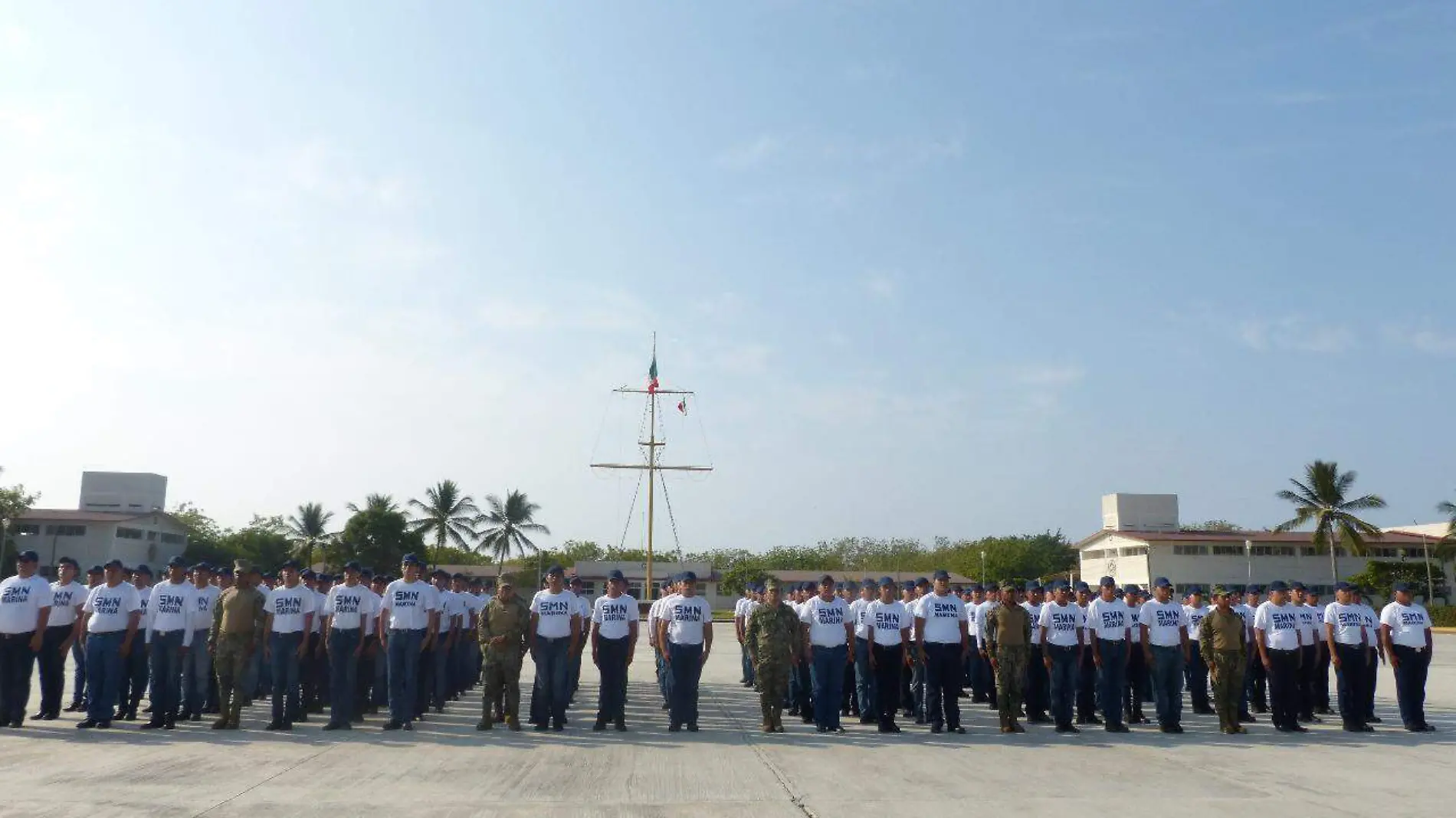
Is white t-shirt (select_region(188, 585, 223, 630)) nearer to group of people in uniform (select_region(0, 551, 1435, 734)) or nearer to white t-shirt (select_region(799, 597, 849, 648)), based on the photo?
group of people in uniform (select_region(0, 551, 1435, 734))

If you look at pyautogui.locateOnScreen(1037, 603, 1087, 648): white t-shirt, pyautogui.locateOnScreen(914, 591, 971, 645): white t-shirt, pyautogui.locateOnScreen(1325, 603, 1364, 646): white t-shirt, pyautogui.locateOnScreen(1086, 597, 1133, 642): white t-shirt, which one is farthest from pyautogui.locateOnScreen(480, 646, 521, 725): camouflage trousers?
pyautogui.locateOnScreen(1325, 603, 1364, 646): white t-shirt

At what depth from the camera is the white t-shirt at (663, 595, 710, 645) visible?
1080cm

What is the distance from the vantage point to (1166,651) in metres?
11.5

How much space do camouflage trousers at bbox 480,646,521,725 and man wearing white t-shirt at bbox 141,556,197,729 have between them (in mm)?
3278

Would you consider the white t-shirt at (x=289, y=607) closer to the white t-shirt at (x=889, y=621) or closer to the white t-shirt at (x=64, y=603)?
the white t-shirt at (x=64, y=603)

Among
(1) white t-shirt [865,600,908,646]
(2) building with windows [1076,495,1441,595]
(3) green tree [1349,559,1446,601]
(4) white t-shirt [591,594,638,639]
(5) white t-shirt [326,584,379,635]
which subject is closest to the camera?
Result: (5) white t-shirt [326,584,379,635]

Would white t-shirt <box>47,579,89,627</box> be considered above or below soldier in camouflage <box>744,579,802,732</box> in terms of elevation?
above

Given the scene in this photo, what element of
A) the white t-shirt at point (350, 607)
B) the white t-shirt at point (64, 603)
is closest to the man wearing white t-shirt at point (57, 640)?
the white t-shirt at point (64, 603)

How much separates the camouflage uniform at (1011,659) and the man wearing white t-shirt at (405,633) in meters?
6.33

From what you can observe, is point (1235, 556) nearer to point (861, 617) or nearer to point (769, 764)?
point (861, 617)

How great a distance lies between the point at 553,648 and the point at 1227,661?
7.51 metres

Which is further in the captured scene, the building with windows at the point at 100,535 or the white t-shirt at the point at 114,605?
the building with windows at the point at 100,535

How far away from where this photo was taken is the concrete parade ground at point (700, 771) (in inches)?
270

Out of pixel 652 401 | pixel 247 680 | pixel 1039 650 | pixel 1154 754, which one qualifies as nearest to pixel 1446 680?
pixel 1039 650
